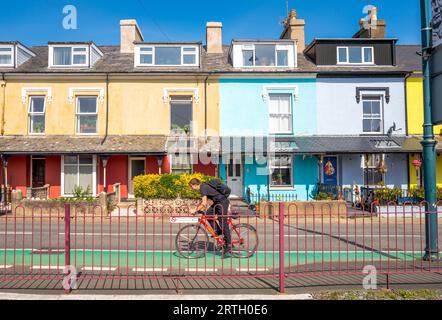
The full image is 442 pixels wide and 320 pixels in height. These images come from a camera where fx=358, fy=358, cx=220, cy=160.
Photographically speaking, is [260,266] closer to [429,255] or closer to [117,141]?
[429,255]

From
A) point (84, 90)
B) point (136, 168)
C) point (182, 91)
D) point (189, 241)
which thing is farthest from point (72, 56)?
point (189, 241)

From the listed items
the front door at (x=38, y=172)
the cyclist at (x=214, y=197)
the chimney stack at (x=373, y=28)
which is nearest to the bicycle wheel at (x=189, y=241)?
the cyclist at (x=214, y=197)

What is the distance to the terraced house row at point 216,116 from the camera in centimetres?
2028

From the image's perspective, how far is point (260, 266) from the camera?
755 cm

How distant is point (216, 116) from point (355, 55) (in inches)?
366

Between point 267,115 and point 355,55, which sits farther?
point 355,55

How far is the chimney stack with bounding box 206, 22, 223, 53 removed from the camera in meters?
23.4

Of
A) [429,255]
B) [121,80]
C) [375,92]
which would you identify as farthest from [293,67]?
[429,255]

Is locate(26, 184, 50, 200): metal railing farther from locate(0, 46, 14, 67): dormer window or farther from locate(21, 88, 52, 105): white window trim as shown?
locate(0, 46, 14, 67): dormer window

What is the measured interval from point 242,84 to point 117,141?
7.80m

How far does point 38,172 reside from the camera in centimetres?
2088

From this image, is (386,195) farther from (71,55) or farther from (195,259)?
(71,55)

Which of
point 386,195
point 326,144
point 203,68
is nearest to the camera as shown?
point 386,195

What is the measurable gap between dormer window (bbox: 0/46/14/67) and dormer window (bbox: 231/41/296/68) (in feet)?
43.1
